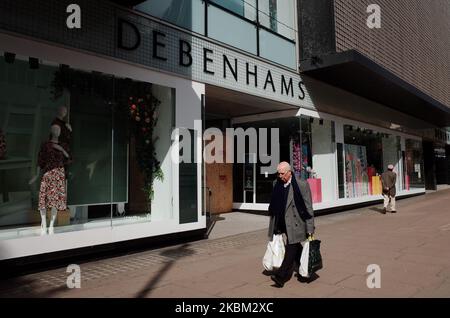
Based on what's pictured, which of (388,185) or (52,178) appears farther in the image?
(388,185)

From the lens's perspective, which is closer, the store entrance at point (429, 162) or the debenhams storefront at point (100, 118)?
the debenhams storefront at point (100, 118)

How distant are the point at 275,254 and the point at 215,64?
5491 mm

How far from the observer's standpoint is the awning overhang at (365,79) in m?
11.5

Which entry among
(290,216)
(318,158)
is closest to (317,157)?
(318,158)

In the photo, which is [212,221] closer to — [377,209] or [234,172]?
[234,172]

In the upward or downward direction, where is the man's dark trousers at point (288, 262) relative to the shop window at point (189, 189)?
downward

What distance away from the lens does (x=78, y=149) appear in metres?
7.77

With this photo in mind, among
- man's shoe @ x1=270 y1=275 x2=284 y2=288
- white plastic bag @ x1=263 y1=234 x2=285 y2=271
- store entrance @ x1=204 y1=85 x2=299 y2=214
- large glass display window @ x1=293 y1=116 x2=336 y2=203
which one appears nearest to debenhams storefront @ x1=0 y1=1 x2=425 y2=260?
store entrance @ x1=204 y1=85 x2=299 y2=214

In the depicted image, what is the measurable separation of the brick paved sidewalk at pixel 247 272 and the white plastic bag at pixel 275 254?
0.29 metres

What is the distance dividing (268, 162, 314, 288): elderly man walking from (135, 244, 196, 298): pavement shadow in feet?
5.40

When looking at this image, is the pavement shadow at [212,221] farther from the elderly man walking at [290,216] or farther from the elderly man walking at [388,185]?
the elderly man walking at [388,185]

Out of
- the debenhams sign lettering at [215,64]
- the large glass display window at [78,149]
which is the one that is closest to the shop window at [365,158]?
the debenhams sign lettering at [215,64]

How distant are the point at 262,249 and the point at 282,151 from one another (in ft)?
18.9
